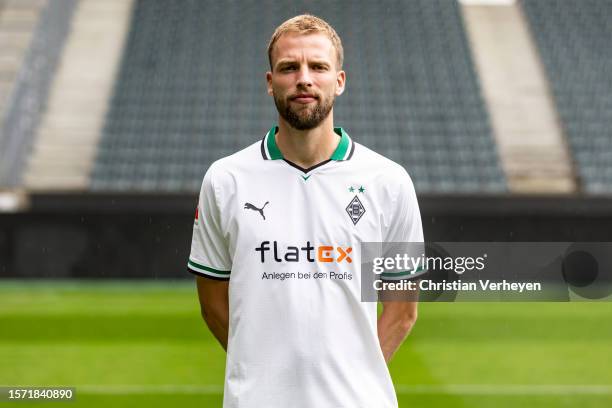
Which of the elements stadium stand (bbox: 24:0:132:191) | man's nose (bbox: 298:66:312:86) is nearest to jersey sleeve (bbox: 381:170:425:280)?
man's nose (bbox: 298:66:312:86)

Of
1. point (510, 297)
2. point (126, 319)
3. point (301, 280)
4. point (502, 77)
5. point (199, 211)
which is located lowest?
point (301, 280)

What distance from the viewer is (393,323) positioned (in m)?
2.28

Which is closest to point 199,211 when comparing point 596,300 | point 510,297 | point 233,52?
point 510,297

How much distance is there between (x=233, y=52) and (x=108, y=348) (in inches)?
569

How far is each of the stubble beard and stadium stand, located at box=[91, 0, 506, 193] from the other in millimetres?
16028

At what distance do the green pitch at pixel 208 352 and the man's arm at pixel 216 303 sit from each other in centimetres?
395

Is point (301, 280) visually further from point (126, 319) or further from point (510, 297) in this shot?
point (510, 297)

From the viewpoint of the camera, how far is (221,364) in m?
7.85

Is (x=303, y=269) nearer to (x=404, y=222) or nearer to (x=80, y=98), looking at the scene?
(x=404, y=222)

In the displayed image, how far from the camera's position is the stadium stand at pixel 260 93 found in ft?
62.1

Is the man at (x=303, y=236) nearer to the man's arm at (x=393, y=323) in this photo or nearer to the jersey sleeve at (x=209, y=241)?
the jersey sleeve at (x=209, y=241)

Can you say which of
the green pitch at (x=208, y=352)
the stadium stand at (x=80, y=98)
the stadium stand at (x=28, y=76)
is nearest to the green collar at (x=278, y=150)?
the green pitch at (x=208, y=352)

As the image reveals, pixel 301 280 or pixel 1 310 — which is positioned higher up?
pixel 1 310

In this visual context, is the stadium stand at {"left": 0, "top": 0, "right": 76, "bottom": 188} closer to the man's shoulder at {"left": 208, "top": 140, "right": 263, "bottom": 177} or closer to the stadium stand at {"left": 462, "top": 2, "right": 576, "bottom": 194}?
the stadium stand at {"left": 462, "top": 2, "right": 576, "bottom": 194}
